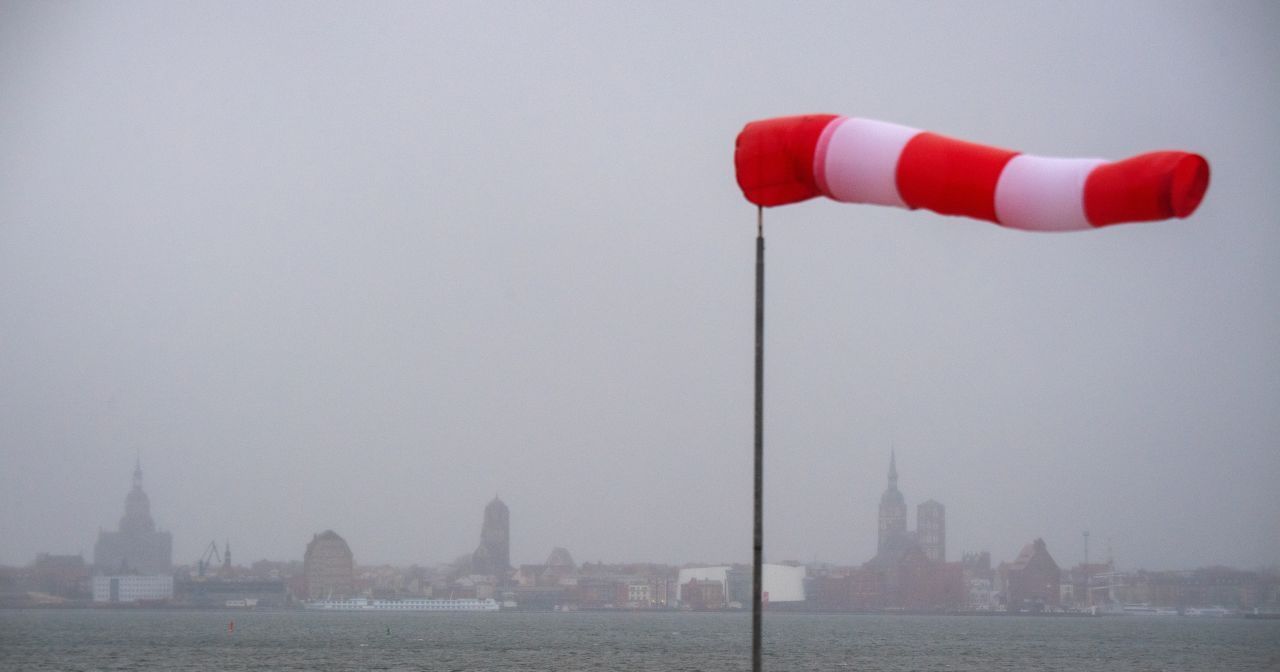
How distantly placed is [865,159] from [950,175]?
36cm


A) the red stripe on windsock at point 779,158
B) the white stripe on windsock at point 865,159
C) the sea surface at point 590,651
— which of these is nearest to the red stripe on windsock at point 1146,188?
the white stripe on windsock at point 865,159

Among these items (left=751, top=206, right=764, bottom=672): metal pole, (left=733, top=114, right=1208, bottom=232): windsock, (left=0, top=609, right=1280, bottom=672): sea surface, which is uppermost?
(left=733, top=114, right=1208, bottom=232): windsock

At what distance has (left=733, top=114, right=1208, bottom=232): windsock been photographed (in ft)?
16.1

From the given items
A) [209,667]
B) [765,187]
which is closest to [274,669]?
[209,667]

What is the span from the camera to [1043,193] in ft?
17.2

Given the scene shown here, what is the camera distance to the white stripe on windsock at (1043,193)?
518cm

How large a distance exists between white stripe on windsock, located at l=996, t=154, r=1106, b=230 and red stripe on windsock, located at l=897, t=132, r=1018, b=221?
0.05 meters

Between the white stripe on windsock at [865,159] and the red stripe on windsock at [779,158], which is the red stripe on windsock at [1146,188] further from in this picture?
the red stripe on windsock at [779,158]

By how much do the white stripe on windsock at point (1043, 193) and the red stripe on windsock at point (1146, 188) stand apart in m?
0.05

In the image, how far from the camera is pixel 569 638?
282 ft

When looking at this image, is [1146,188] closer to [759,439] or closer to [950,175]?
[950,175]

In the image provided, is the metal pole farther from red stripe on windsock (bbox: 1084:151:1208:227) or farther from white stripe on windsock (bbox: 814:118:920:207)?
red stripe on windsock (bbox: 1084:151:1208:227)

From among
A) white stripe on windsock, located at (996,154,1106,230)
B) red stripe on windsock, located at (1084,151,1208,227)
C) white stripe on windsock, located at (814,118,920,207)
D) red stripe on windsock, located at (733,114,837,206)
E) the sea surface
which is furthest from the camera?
the sea surface

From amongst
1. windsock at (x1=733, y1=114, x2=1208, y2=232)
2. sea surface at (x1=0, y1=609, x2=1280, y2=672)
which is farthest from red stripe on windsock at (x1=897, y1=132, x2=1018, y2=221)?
sea surface at (x1=0, y1=609, x2=1280, y2=672)
